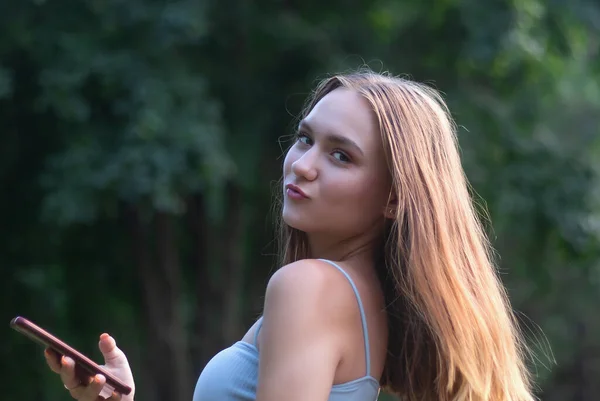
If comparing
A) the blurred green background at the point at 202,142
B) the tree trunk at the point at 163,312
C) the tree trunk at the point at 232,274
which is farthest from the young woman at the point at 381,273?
the tree trunk at the point at 232,274

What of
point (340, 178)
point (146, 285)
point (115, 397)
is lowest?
point (146, 285)

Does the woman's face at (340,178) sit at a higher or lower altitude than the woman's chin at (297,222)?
higher

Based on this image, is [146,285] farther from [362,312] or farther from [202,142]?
[362,312]

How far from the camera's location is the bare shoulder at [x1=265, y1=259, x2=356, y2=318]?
171 centimetres

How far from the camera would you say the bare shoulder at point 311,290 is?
171 cm

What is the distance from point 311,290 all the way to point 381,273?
0.29 m

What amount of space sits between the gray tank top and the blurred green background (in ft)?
13.5

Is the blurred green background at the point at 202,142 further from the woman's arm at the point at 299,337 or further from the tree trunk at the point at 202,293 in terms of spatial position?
the woman's arm at the point at 299,337

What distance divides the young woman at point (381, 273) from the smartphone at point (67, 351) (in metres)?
0.03

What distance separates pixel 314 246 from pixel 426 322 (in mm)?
272

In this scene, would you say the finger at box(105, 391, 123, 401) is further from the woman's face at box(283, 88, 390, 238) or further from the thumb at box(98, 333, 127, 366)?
the woman's face at box(283, 88, 390, 238)

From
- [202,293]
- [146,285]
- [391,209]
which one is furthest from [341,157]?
[202,293]

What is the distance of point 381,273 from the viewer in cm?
197

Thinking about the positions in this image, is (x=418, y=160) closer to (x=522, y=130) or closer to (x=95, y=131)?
(x=95, y=131)
